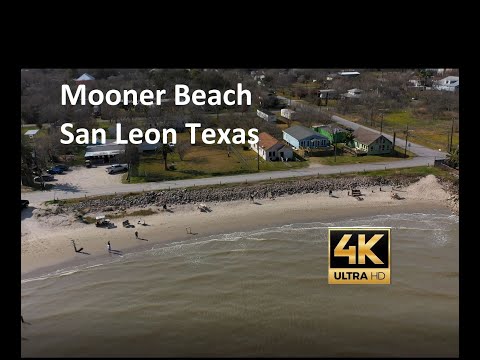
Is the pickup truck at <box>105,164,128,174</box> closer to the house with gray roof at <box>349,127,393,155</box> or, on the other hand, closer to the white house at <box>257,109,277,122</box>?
the white house at <box>257,109,277,122</box>

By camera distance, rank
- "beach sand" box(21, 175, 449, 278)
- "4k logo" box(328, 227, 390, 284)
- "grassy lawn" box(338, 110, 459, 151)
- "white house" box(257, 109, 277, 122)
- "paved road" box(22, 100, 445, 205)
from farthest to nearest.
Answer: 1. "white house" box(257, 109, 277, 122)
2. "grassy lawn" box(338, 110, 459, 151)
3. "paved road" box(22, 100, 445, 205)
4. "beach sand" box(21, 175, 449, 278)
5. "4k logo" box(328, 227, 390, 284)

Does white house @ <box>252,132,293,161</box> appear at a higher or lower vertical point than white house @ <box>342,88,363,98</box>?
lower

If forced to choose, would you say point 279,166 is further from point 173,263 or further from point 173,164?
point 173,263

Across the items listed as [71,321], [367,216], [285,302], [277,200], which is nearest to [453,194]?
[367,216]

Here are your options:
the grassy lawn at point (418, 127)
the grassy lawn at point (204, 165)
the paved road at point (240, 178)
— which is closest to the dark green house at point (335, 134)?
the paved road at point (240, 178)

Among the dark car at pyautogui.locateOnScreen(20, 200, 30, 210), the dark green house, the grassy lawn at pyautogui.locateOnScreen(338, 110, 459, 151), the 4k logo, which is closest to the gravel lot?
the dark car at pyautogui.locateOnScreen(20, 200, 30, 210)

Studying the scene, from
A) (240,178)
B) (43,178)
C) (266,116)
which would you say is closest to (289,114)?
(266,116)

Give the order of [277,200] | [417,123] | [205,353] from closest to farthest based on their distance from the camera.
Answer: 1. [205,353]
2. [277,200]
3. [417,123]
